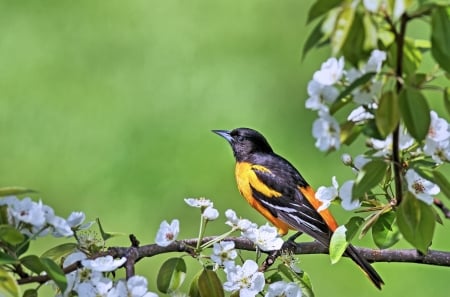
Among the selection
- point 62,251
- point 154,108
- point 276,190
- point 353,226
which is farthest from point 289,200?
point 154,108

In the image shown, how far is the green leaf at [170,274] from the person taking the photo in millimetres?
1559

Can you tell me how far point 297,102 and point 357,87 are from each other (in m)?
4.04

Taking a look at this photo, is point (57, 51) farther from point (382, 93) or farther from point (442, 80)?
point (382, 93)

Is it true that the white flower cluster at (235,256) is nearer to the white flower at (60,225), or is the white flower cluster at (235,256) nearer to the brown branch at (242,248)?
the brown branch at (242,248)

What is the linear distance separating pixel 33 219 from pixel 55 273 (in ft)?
0.25

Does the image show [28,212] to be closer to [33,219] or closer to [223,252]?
[33,219]

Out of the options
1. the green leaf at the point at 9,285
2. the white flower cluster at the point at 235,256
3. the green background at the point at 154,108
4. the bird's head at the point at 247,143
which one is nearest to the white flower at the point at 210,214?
the white flower cluster at the point at 235,256

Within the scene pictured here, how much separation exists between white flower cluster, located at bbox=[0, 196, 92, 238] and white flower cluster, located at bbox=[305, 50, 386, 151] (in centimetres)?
37

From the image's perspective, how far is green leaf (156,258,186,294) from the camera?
156cm

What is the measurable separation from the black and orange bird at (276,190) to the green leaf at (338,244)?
0.90 m

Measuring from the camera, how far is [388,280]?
170 inches

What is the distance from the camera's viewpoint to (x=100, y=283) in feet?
4.61

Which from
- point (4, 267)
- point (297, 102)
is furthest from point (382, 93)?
point (297, 102)

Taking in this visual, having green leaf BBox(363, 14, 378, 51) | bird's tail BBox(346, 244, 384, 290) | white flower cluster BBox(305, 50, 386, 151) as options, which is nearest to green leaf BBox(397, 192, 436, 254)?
white flower cluster BBox(305, 50, 386, 151)
